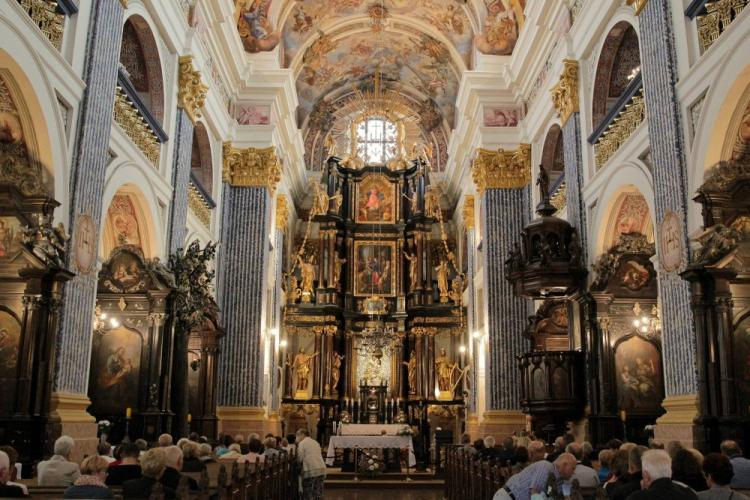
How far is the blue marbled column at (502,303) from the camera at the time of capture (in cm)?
1631

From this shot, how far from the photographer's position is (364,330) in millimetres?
23500

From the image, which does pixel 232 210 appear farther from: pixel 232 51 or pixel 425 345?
pixel 425 345

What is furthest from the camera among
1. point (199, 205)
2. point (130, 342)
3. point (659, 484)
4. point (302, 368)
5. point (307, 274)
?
point (307, 274)

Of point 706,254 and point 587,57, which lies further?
point 587,57

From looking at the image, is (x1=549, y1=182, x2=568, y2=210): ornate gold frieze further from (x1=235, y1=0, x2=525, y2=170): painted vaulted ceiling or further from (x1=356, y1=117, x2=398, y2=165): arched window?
(x1=356, y1=117, x2=398, y2=165): arched window

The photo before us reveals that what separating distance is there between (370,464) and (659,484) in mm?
12333

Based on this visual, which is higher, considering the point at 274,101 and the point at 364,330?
the point at 274,101

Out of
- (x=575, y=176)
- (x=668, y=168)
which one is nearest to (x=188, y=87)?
(x=575, y=176)

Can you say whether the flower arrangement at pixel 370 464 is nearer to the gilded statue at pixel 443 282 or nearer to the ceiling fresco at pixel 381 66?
the gilded statue at pixel 443 282

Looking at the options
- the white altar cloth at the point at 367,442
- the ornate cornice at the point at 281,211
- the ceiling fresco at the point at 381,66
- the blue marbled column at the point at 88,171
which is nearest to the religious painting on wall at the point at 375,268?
the ornate cornice at the point at 281,211

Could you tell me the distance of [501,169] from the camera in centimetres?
1727

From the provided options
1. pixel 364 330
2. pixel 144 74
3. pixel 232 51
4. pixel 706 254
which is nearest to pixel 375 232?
pixel 364 330

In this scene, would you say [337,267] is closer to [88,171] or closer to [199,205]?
[199,205]

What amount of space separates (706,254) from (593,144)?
511 cm
